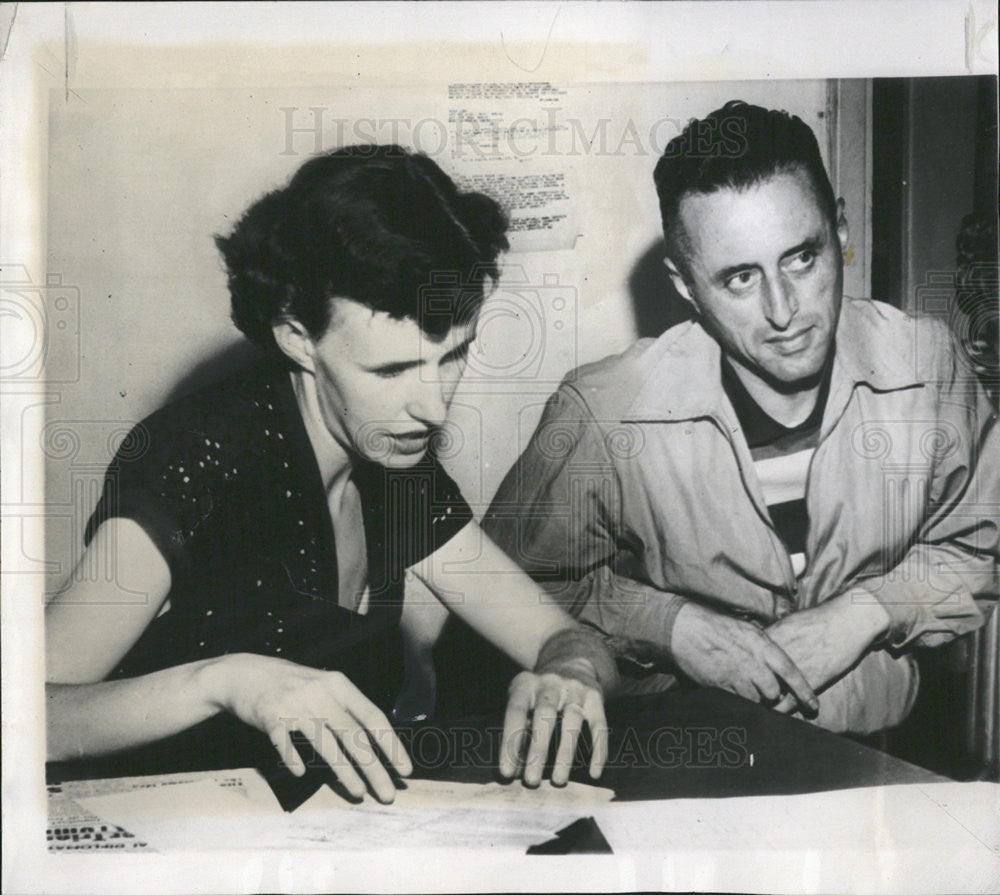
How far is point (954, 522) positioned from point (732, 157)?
2.79 ft

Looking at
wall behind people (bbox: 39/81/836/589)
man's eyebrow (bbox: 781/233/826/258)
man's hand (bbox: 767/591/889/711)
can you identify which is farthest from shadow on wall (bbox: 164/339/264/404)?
man's hand (bbox: 767/591/889/711)

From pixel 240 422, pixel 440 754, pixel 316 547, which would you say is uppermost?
pixel 240 422

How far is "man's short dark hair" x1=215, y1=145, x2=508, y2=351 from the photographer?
1.86m

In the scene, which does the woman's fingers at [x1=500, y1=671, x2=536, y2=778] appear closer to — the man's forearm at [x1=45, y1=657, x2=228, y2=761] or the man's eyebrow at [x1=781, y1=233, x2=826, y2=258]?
the man's forearm at [x1=45, y1=657, x2=228, y2=761]

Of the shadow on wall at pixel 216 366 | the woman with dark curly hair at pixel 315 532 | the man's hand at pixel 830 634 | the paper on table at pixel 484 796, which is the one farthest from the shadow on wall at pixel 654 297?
the paper on table at pixel 484 796

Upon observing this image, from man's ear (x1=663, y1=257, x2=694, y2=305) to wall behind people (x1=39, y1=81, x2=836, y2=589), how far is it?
0.02 metres

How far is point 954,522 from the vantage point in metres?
1.94

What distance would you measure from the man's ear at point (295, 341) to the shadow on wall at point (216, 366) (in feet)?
0.16

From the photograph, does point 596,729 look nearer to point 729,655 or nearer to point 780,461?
point 729,655

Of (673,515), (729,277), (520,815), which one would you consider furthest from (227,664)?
(729,277)

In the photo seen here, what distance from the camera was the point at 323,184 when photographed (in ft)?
6.13

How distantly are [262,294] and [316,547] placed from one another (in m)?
0.50

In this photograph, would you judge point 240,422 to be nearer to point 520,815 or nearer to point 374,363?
Result: point 374,363

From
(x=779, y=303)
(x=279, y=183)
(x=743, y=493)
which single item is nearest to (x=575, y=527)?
(x=743, y=493)
